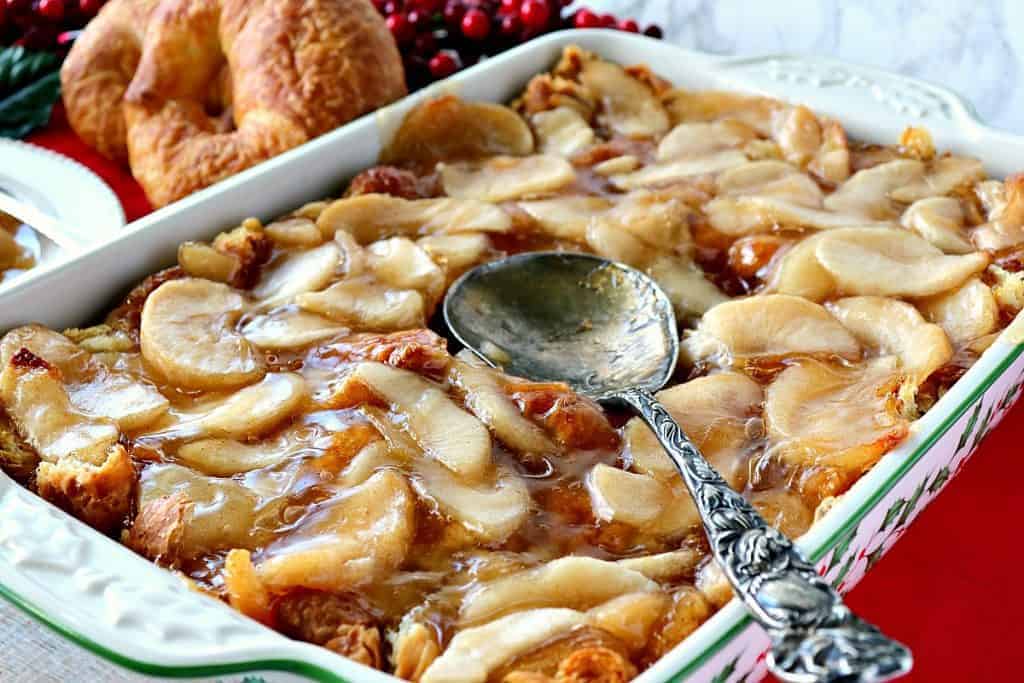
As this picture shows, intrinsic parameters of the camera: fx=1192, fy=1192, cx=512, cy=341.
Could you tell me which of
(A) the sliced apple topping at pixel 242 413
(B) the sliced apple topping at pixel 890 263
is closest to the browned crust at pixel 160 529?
(A) the sliced apple topping at pixel 242 413

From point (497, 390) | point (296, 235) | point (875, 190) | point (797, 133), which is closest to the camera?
point (497, 390)

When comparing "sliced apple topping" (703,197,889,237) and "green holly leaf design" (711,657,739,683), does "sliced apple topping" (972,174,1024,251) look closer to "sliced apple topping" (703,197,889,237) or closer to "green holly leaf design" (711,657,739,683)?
"sliced apple topping" (703,197,889,237)

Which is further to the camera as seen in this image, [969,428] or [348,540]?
[969,428]

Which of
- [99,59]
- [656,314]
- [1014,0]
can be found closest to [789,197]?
[656,314]

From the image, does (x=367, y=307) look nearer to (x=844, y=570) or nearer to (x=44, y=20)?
(x=844, y=570)

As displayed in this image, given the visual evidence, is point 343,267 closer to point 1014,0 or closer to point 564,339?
point 564,339

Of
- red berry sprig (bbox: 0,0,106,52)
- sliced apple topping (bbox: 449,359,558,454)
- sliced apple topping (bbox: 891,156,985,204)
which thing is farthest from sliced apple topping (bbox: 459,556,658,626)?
red berry sprig (bbox: 0,0,106,52)

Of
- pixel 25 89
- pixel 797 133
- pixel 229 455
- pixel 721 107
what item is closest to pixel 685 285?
pixel 797 133
